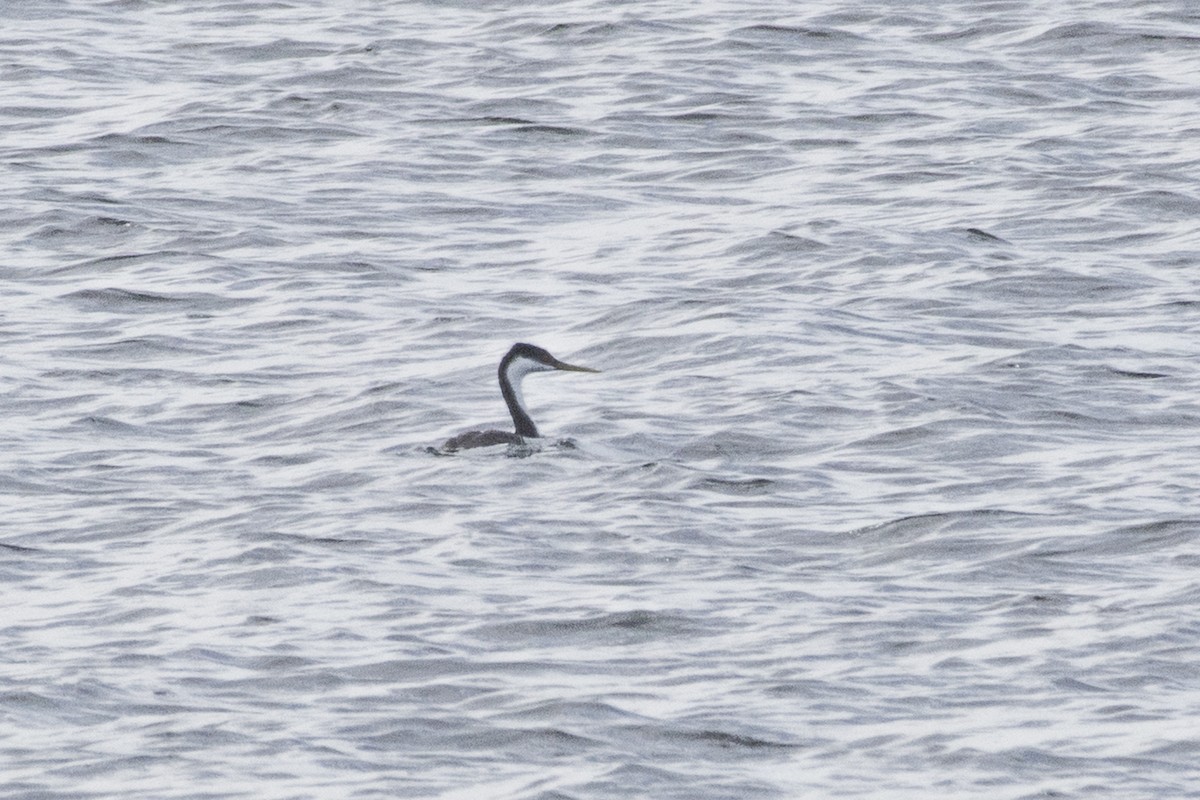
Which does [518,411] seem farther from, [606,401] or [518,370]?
[606,401]

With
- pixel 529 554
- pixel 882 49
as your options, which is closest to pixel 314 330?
pixel 529 554

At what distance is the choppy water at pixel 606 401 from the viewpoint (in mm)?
10266

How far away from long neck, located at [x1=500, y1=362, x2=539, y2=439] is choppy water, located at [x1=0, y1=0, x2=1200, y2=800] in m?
0.36

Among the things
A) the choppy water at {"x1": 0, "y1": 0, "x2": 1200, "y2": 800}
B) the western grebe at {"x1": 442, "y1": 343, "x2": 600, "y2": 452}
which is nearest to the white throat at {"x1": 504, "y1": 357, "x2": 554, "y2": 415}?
the western grebe at {"x1": 442, "y1": 343, "x2": 600, "y2": 452}

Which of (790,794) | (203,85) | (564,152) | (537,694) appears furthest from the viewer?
(203,85)

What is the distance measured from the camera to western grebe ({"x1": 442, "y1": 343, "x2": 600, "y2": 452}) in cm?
1524

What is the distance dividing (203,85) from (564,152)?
470 centimetres

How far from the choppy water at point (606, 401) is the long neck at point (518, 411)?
0.36 meters

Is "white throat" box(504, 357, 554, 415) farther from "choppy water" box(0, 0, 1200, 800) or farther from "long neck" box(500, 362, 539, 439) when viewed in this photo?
"choppy water" box(0, 0, 1200, 800)

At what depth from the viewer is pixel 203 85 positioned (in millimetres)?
26906

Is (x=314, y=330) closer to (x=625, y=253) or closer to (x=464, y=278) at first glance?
(x=464, y=278)

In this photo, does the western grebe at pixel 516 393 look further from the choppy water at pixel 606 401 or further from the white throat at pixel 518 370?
the choppy water at pixel 606 401

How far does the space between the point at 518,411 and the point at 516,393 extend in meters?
0.18

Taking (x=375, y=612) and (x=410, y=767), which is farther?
(x=375, y=612)
